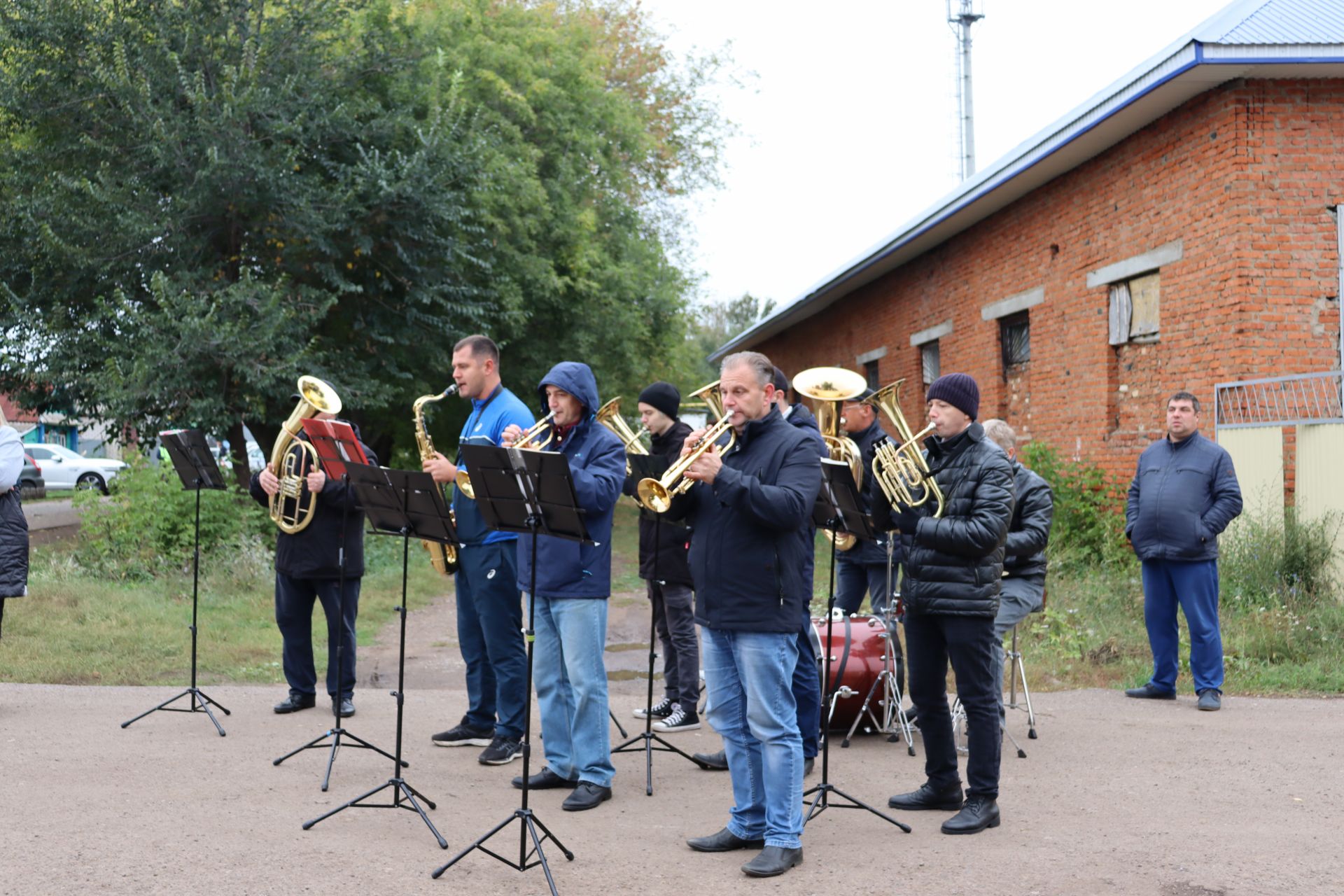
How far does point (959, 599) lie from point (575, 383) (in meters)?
2.10

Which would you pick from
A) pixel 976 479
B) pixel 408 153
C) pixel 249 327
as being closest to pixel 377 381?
pixel 249 327

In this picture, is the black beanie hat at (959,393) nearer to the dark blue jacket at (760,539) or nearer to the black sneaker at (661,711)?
the dark blue jacket at (760,539)

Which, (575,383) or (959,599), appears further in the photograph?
(575,383)

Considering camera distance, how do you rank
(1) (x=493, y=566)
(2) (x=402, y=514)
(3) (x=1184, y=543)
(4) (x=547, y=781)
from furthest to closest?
1. (3) (x=1184, y=543)
2. (1) (x=493, y=566)
3. (4) (x=547, y=781)
4. (2) (x=402, y=514)

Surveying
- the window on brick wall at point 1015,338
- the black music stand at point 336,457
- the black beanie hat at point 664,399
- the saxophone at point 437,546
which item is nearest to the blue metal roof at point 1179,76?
the window on brick wall at point 1015,338

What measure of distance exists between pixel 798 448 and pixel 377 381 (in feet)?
41.0

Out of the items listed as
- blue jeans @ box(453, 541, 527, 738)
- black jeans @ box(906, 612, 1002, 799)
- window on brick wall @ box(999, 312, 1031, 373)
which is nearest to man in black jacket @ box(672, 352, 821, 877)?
black jeans @ box(906, 612, 1002, 799)

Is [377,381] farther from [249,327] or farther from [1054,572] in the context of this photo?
[1054,572]

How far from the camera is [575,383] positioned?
5.85m

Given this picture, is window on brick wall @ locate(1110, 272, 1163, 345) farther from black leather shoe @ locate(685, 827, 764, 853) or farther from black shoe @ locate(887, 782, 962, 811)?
black leather shoe @ locate(685, 827, 764, 853)

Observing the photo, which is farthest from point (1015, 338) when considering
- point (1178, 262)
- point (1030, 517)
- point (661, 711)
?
point (661, 711)

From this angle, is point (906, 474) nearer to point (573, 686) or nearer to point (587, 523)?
point (587, 523)

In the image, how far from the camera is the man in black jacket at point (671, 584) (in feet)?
24.2

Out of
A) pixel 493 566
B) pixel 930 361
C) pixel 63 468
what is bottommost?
pixel 493 566
